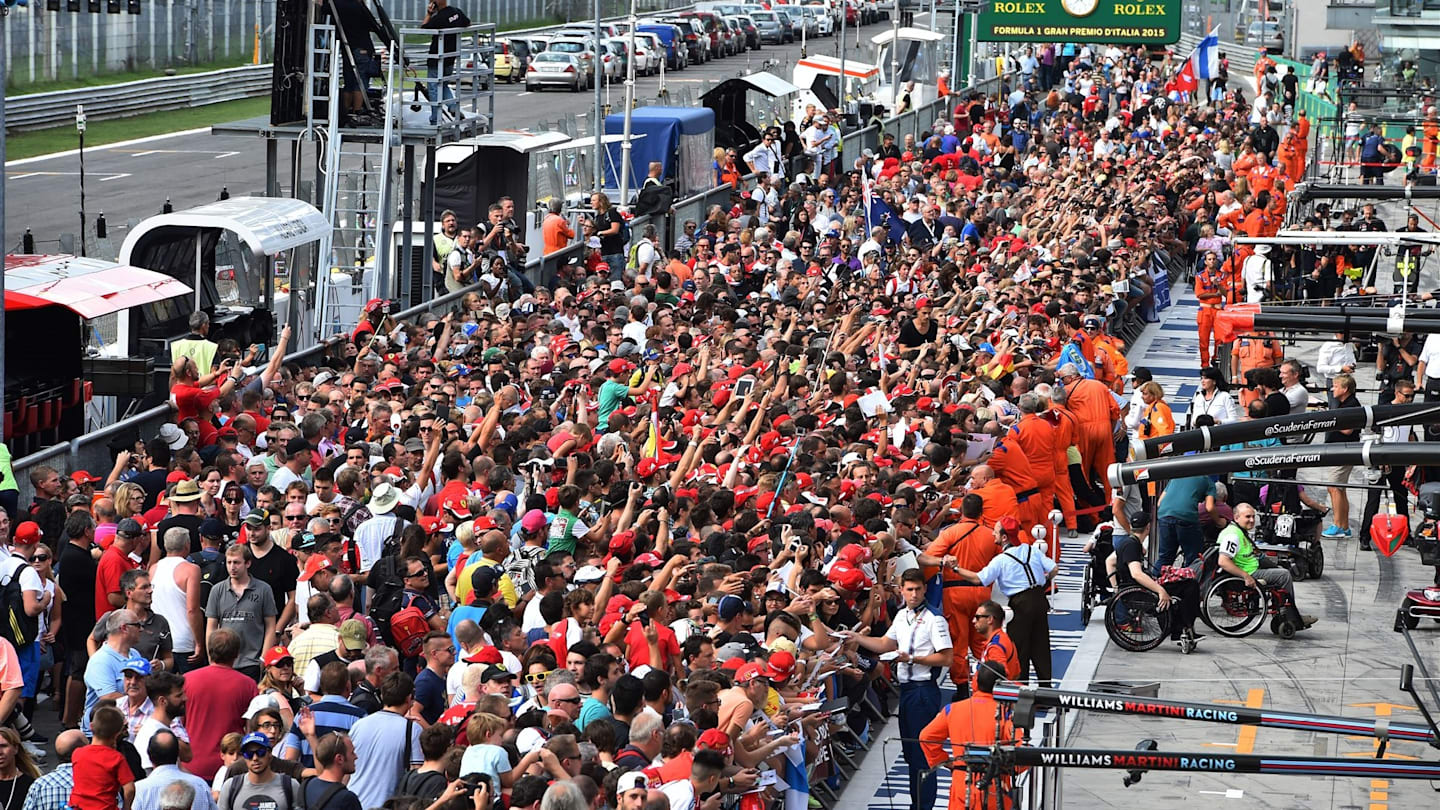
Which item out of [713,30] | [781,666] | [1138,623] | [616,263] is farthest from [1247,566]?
[713,30]

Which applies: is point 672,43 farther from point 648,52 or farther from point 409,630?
point 409,630

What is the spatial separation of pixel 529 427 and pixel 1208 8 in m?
70.7

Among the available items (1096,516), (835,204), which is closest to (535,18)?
(835,204)

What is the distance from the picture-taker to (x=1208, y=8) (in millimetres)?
81750

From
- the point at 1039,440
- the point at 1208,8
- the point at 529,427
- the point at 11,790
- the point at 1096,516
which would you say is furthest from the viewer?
the point at 1208,8

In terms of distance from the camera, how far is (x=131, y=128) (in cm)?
5097

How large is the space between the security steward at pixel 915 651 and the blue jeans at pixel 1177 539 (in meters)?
4.65

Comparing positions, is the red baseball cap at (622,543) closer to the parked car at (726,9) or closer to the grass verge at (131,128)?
the grass verge at (131,128)

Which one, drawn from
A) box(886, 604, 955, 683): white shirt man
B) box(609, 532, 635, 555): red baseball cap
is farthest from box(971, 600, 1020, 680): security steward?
box(609, 532, 635, 555): red baseball cap

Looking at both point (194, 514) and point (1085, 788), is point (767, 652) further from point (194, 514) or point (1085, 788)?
point (194, 514)

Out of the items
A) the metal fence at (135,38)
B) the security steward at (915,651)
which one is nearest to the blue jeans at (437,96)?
the security steward at (915,651)

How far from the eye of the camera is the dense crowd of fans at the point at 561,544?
33.1 ft

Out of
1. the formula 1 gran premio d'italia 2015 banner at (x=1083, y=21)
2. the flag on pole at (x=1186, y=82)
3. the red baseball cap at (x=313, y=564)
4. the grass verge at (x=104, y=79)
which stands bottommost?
the red baseball cap at (x=313, y=564)

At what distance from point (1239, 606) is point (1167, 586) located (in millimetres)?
746
